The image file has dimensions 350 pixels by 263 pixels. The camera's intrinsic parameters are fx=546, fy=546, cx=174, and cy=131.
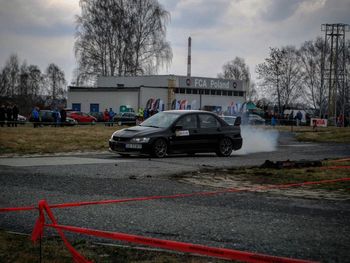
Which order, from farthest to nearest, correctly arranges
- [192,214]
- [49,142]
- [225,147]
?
[49,142] → [225,147] → [192,214]

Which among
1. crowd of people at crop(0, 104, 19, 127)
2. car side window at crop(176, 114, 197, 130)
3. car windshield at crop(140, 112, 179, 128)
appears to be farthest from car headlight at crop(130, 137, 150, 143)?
crowd of people at crop(0, 104, 19, 127)

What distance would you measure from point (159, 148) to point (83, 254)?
1153 cm

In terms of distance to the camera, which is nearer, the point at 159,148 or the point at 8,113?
the point at 159,148

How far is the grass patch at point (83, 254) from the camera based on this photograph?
5102mm

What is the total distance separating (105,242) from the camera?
19.2ft

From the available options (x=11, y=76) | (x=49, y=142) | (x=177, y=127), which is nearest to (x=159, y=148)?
(x=177, y=127)

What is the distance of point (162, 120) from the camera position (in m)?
17.6

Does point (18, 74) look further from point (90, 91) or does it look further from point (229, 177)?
point (229, 177)

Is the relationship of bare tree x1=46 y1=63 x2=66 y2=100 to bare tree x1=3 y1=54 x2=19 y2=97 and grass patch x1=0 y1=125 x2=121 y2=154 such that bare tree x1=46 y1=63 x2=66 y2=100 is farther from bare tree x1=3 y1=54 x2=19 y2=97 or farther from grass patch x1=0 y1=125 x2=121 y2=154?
grass patch x1=0 y1=125 x2=121 y2=154

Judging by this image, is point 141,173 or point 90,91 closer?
point 141,173

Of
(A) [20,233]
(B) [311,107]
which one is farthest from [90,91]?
(A) [20,233]

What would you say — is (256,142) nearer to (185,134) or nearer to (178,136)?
(185,134)

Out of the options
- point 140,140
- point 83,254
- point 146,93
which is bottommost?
point 83,254

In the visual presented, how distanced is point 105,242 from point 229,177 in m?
6.53
